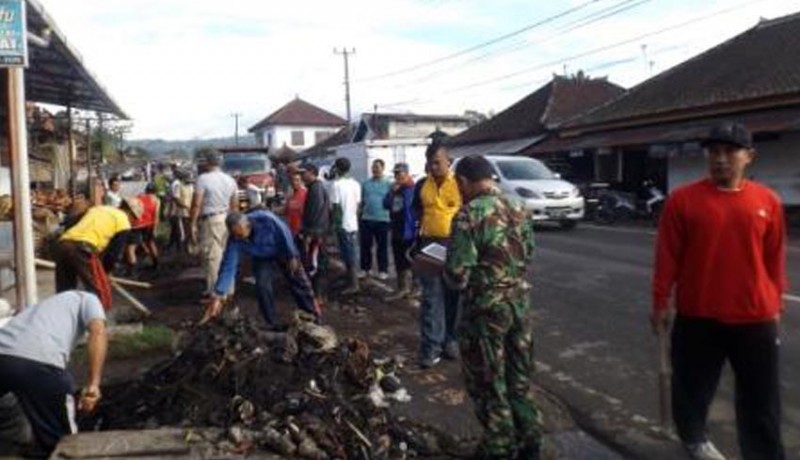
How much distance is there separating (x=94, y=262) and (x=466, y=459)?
4.48 m

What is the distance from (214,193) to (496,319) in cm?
632

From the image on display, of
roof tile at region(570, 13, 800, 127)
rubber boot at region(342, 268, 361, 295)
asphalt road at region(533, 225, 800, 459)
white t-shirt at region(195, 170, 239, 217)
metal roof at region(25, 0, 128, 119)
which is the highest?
roof tile at region(570, 13, 800, 127)

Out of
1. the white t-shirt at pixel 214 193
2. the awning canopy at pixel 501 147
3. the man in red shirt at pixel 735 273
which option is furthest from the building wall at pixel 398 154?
the man in red shirt at pixel 735 273

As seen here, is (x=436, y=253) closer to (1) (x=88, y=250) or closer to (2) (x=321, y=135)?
(1) (x=88, y=250)

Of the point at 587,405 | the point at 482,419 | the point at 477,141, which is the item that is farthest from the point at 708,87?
the point at 482,419

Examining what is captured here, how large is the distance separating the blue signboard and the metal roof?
0.26 m

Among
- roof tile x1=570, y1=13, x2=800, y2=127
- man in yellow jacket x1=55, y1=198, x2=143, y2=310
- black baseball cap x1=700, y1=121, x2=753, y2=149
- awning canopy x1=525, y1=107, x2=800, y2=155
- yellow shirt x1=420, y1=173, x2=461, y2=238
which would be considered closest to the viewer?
black baseball cap x1=700, y1=121, x2=753, y2=149

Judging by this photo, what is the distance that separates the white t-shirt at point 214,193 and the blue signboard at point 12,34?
12.3 feet

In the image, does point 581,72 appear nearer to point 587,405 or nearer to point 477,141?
point 477,141

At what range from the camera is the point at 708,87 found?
2341 cm

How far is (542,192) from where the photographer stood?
754 inches

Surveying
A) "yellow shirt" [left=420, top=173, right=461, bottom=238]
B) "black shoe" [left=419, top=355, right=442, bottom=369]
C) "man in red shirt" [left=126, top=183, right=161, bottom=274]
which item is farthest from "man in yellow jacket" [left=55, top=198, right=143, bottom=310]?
"man in red shirt" [left=126, top=183, right=161, bottom=274]

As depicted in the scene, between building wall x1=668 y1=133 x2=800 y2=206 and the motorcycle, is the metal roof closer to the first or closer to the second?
the motorcycle

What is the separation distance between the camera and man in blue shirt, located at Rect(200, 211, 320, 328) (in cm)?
712
